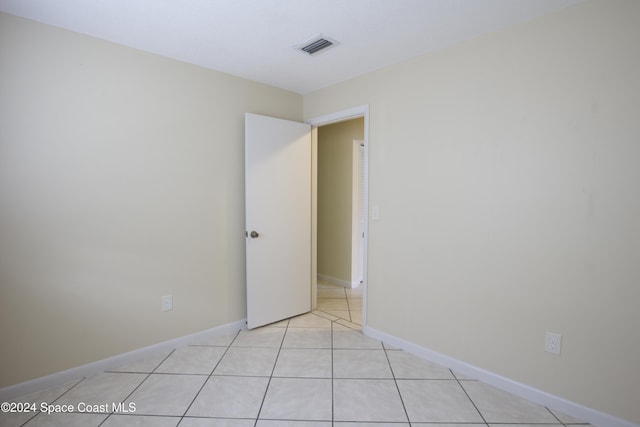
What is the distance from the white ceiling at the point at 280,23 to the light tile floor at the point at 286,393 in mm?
2359

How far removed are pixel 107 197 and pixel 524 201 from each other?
2.84 m

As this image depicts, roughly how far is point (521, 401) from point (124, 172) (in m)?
3.12

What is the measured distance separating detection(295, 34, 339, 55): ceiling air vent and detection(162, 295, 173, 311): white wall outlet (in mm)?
2216

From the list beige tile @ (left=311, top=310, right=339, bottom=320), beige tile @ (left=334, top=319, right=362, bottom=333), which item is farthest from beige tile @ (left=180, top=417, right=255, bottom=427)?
beige tile @ (left=311, top=310, right=339, bottom=320)

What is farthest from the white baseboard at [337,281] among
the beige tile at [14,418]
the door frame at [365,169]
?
the beige tile at [14,418]

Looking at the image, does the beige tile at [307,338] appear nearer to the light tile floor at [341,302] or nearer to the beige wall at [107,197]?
the light tile floor at [341,302]

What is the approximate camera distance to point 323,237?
4.72 metres

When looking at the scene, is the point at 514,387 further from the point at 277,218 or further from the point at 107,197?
the point at 107,197

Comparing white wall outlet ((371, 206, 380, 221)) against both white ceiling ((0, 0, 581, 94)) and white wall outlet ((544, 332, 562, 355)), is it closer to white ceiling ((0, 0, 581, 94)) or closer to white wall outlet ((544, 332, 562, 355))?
white ceiling ((0, 0, 581, 94))

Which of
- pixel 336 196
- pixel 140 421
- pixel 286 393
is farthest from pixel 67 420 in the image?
pixel 336 196

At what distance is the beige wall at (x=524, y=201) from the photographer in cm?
167

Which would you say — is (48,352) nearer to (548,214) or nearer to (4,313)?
(4,313)

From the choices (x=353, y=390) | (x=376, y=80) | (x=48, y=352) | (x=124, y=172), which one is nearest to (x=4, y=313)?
(x=48, y=352)

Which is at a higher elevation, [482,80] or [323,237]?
[482,80]
